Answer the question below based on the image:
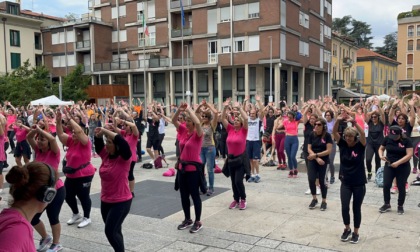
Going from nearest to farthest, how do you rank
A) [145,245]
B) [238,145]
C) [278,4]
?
1. [145,245]
2. [238,145]
3. [278,4]

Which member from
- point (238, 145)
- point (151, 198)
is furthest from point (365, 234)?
point (151, 198)

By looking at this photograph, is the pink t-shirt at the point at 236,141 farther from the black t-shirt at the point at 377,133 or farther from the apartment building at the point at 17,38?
the apartment building at the point at 17,38

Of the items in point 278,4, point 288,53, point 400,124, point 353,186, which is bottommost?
point 353,186

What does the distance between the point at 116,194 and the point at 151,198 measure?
365cm

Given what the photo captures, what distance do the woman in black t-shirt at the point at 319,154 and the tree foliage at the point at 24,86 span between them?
3153 cm

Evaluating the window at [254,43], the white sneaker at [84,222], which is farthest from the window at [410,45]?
the white sneaker at [84,222]

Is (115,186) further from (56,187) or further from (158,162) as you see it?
(158,162)

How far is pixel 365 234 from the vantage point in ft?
19.1

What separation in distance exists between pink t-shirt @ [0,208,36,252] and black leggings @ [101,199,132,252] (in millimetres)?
2328

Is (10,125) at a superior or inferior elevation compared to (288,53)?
inferior

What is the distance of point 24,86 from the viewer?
33969mm

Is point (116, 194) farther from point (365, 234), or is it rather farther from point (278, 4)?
point (278, 4)

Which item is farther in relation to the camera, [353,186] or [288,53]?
[288,53]

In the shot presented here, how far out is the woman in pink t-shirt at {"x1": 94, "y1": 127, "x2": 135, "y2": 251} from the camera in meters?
4.48
